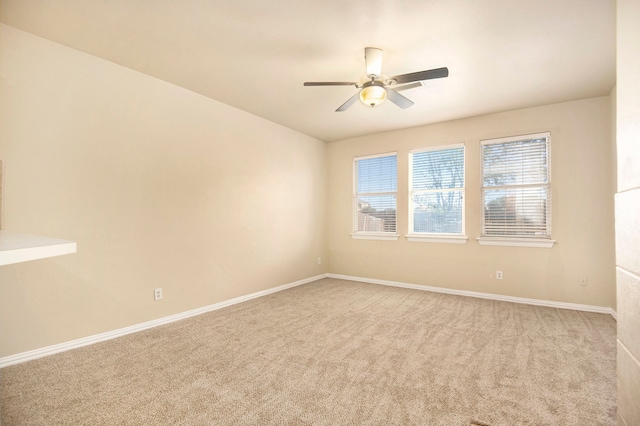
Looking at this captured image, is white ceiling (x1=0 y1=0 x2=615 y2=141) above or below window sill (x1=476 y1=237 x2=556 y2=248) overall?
above

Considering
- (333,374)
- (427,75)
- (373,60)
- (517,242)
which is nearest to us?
(333,374)

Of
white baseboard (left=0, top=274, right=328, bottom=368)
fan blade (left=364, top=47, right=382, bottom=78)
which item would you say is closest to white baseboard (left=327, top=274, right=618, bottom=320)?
white baseboard (left=0, top=274, right=328, bottom=368)

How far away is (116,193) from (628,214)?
12.4 feet

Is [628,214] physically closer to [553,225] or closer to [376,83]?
[376,83]

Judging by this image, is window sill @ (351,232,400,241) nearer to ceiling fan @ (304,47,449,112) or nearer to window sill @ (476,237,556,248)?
window sill @ (476,237,556,248)

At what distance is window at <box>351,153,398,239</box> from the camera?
17.3 feet

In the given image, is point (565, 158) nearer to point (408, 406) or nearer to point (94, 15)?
point (408, 406)

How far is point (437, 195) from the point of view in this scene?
4.84 m

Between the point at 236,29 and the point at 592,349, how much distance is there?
412cm

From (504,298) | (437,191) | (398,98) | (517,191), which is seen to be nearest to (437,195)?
(437,191)

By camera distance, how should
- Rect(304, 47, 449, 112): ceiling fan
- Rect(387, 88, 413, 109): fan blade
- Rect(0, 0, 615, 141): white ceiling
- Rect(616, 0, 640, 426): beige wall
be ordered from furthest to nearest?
1. Rect(387, 88, 413, 109): fan blade
2. Rect(304, 47, 449, 112): ceiling fan
3. Rect(0, 0, 615, 141): white ceiling
4. Rect(616, 0, 640, 426): beige wall

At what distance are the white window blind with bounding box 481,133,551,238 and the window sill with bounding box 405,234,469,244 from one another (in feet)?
1.09

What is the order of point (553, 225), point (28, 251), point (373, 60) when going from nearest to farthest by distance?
point (28, 251), point (373, 60), point (553, 225)

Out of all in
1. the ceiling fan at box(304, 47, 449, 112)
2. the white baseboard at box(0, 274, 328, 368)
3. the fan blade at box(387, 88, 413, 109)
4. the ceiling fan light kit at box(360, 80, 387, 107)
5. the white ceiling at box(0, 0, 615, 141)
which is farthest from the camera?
the fan blade at box(387, 88, 413, 109)
